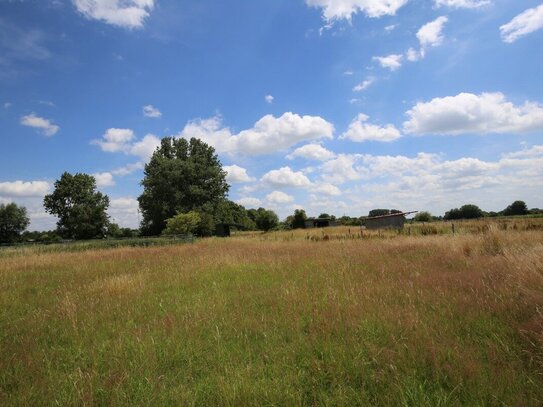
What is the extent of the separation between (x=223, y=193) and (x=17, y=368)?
57.1 meters

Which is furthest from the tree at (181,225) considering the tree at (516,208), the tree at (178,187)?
the tree at (516,208)

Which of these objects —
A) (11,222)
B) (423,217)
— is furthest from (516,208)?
(11,222)

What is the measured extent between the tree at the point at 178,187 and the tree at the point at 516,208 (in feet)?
162

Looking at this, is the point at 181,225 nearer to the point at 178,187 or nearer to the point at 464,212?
the point at 178,187

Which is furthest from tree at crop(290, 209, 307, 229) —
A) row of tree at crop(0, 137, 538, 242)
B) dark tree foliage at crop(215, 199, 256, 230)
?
dark tree foliage at crop(215, 199, 256, 230)

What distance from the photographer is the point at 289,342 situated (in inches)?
171

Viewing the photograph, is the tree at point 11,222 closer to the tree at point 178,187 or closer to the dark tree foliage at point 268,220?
the tree at point 178,187

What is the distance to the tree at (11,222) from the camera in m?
75.8

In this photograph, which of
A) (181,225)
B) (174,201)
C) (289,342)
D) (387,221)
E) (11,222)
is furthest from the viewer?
(11,222)

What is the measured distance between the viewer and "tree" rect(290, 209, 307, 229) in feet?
194

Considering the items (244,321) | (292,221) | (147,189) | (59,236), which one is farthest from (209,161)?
(244,321)

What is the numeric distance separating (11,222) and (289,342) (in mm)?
94254

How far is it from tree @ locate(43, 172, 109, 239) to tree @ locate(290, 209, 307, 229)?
1477 inches

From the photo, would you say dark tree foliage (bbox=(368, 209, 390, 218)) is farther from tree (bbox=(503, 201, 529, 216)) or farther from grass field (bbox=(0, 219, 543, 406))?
grass field (bbox=(0, 219, 543, 406))
